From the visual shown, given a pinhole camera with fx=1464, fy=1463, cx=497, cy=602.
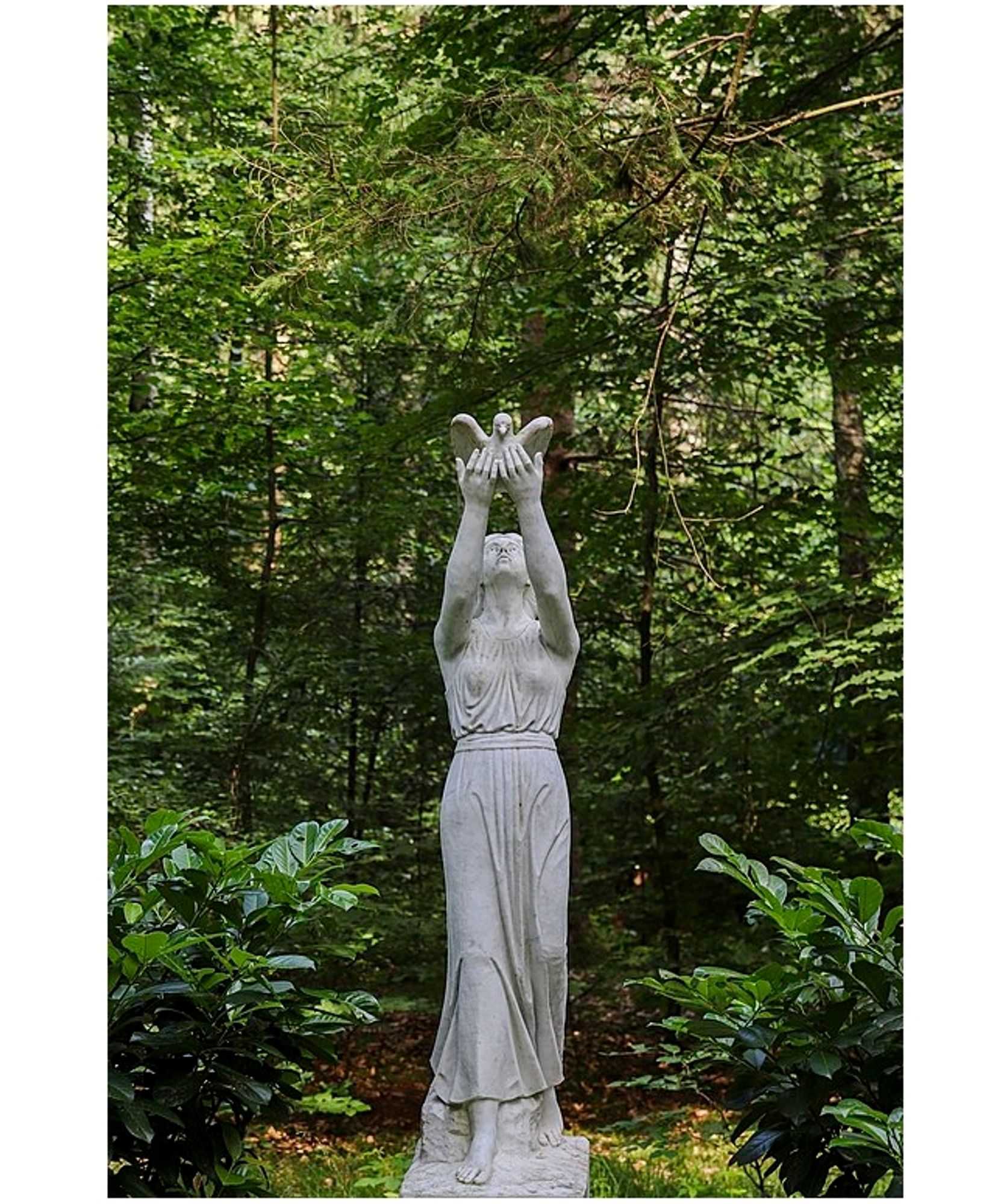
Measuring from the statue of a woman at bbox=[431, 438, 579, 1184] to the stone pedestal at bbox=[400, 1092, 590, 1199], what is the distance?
0.05m

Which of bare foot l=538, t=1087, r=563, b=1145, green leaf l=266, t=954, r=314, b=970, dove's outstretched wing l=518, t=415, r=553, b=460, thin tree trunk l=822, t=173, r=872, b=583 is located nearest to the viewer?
green leaf l=266, t=954, r=314, b=970

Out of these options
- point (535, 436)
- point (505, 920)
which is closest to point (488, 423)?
point (535, 436)

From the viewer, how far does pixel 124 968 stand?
14.6 ft

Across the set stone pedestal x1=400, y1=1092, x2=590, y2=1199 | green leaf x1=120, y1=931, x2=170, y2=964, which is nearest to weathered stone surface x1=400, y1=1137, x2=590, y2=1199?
stone pedestal x1=400, y1=1092, x2=590, y2=1199

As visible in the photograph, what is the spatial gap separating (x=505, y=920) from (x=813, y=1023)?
3.39ft

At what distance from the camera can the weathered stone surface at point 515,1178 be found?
4.30 meters

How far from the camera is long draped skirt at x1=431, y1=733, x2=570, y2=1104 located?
4547 millimetres

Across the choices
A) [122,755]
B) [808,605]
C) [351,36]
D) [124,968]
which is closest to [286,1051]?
[124,968]

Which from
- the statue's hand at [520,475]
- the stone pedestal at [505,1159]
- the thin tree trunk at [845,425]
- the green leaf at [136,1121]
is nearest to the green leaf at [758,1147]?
the stone pedestal at [505,1159]

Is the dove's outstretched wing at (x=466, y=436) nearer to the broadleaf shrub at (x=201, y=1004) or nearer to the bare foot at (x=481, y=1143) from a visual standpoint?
the broadleaf shrub at (x=201, y=1004)

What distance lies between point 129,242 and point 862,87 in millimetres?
5063

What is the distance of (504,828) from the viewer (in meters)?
4.65

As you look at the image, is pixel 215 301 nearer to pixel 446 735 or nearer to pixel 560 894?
pixel 446 735

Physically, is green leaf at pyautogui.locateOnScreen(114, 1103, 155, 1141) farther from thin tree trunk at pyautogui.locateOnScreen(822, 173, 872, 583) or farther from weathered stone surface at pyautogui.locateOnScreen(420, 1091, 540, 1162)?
thin tree trunk at pyautogui.locateOnScreen(822, 173, 872, 583)
